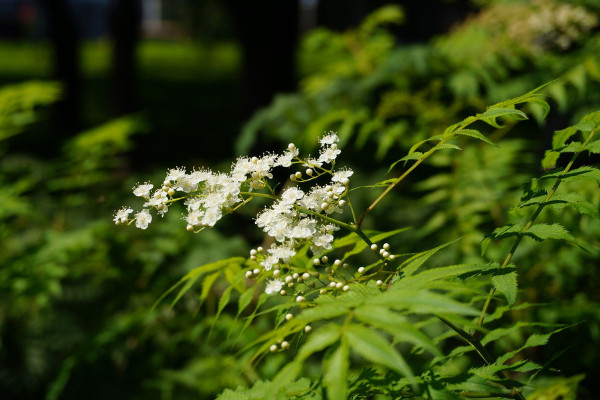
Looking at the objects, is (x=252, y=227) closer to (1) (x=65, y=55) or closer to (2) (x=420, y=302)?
(2) (x=420, y=302)

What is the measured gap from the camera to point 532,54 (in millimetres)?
2842

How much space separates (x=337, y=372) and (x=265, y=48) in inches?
168

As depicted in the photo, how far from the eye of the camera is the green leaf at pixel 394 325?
0.70m

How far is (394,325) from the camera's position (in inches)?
28.6

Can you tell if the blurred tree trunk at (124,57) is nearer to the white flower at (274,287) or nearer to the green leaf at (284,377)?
the white flower at (274,287)

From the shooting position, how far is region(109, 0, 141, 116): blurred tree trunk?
616cm

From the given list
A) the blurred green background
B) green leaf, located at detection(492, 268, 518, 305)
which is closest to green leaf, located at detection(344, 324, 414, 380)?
green leaf, located at detection(492, 268, 518, 305)

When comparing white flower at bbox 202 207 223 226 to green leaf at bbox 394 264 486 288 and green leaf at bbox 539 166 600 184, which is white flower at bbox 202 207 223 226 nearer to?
green leaf at bbox 394 264 486 288

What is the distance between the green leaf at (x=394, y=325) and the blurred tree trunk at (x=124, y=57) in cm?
588

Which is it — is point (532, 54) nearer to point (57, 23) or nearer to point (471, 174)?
point (471, 174)

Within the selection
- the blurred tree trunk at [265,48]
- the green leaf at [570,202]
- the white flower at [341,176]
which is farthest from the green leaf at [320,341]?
the blurred tree trunk at [265,48]

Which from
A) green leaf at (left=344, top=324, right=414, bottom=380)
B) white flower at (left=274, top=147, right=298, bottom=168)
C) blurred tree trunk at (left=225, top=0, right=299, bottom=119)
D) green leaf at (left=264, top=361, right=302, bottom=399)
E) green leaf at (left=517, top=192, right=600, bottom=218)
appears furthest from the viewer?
blurred tree trunk at (left=225, top=0, right=299, bottom=119)

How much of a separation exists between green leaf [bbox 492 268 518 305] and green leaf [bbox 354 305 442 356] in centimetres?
29

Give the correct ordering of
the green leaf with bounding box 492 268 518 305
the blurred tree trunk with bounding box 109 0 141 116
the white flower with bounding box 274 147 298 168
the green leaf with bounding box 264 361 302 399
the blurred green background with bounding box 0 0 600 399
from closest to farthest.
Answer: the green leaf with bounding box 264 361 302 399 < the green leaf with bounding box 492 268 518 305 < the white flower with bounding box 274 147 298 168 < the blurred green background with bounding box 0 0 600 399 < the blurred tree trunk with bounding box 109 0 141 116
